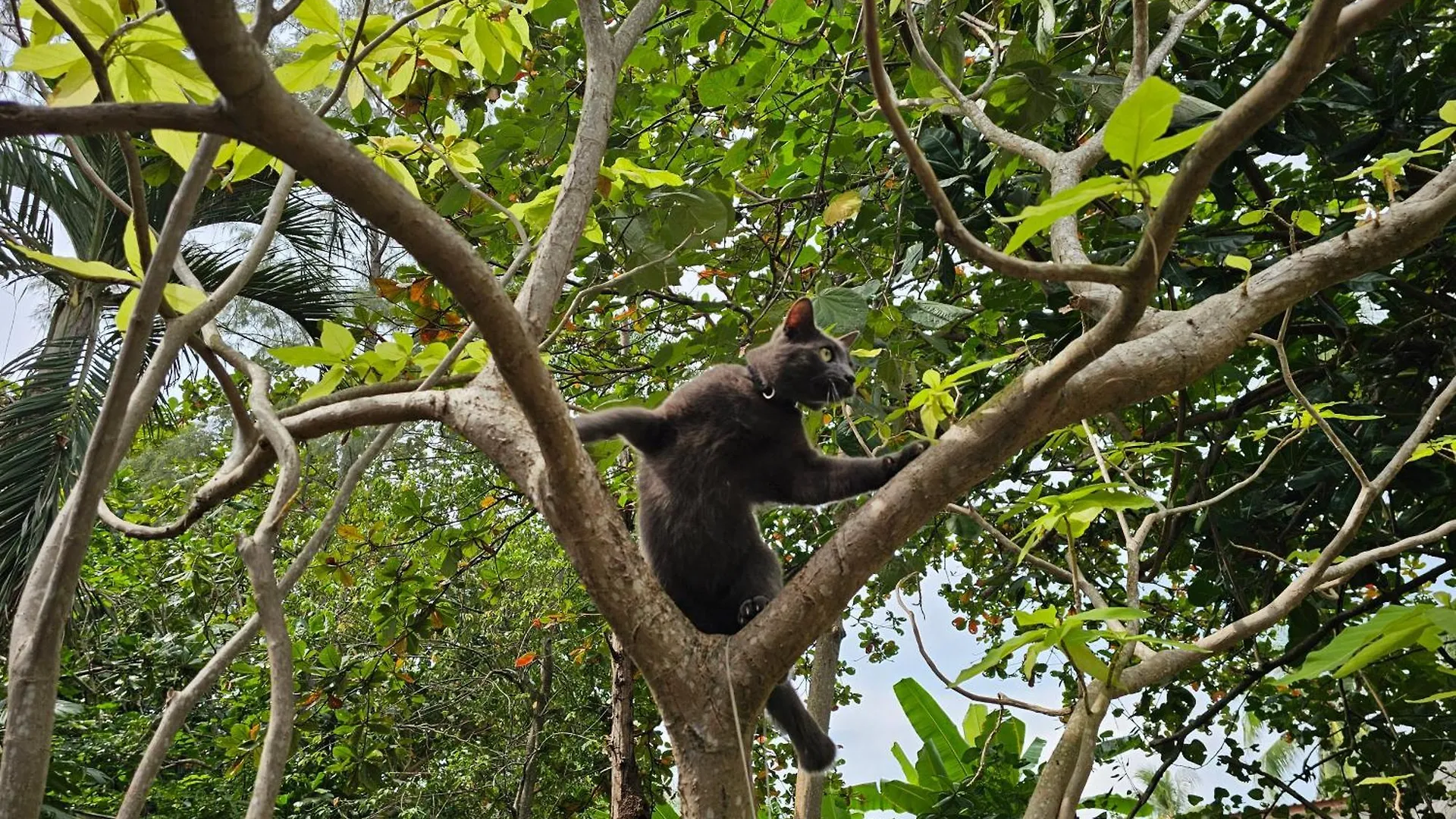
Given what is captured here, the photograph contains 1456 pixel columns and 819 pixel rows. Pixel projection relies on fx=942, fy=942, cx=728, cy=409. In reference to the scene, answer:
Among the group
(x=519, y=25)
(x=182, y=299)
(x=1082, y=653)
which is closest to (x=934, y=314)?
(x=519, y=25)

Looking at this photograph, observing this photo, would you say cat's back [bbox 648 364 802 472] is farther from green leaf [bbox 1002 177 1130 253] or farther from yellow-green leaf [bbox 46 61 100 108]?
green leaf [bbox 1002 177 1130 253]

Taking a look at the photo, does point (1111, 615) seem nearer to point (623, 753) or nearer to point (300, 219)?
point (623, 753)

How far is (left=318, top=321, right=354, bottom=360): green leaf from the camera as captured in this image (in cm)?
211

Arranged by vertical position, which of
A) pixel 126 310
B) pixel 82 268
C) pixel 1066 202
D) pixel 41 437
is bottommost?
pixel 1066 202

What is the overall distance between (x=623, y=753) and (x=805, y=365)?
2.46m

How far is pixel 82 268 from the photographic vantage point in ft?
5.04

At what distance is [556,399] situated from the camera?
1700 millimetres

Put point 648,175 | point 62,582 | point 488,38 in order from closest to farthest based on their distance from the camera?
point 62,582, point 488,38, point 648,175

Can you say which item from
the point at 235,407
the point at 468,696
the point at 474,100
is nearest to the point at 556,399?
the point at 235,407

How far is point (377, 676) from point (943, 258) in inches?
151

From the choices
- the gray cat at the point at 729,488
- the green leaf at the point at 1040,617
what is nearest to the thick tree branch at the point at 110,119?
the green leaf at the point at 1040,617

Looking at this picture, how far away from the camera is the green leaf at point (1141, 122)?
1020 millimetres

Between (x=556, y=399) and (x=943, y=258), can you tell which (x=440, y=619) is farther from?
(x=556, y=399)

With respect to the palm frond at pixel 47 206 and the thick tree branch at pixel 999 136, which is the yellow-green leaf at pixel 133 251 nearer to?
the thick tree branch at pixel 999 136
